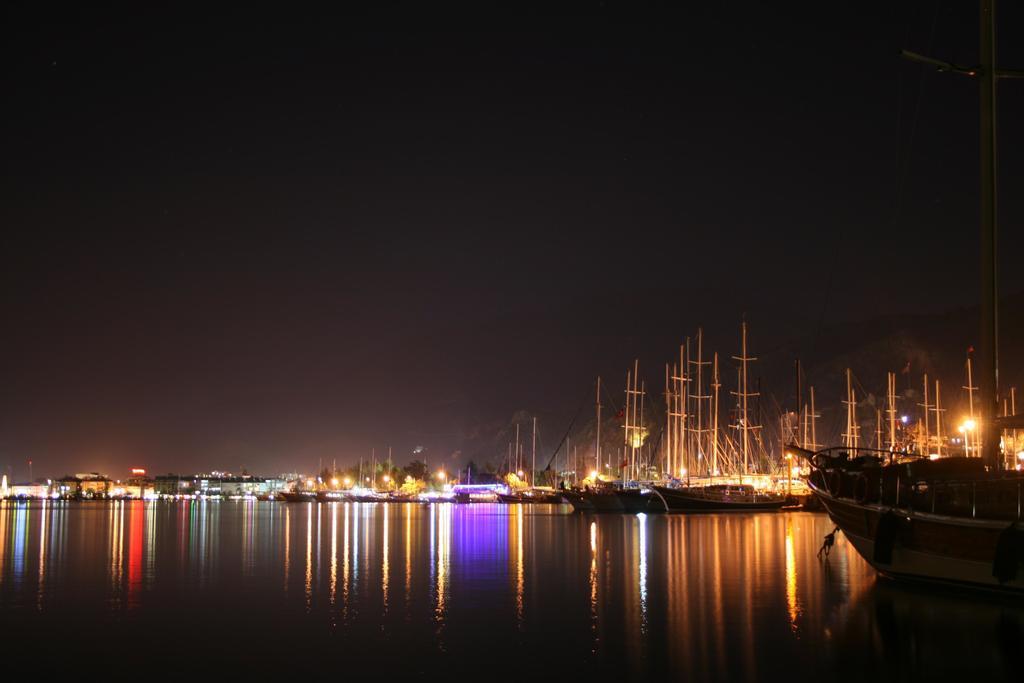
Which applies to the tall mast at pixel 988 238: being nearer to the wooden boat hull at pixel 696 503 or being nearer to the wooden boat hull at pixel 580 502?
the wooden boat hull at pixel 696 503

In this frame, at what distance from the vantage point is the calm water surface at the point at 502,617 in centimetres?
1719

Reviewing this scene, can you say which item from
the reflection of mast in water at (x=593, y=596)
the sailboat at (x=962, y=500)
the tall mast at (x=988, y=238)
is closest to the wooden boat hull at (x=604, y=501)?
the reflection of mast in water at (x=593, y=596)

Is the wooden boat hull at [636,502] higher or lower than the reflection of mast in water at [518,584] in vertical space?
lower

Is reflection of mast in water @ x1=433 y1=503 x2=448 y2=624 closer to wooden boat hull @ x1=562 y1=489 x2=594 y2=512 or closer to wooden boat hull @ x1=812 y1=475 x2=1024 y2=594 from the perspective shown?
wooden boat hull @ x1=812 y1=475 x2=1024 y2=594

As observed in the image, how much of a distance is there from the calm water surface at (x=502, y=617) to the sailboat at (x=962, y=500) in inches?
36.6

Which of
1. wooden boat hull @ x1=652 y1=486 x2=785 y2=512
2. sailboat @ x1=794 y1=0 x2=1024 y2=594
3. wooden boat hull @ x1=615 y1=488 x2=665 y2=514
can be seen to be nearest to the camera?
sailboat @ x1=794 y1=0 x2=1024 y2=594

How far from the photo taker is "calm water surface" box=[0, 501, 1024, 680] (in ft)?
56.4

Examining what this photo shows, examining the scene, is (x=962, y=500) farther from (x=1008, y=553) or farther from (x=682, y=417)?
(x=682, y=417)

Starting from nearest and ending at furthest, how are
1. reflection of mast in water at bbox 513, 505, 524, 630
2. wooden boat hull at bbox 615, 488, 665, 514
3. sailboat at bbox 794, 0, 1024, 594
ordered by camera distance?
reflection of mast in water at bbox 513, 505, 524, 630 < sailboat at bbox 794, 0, 1024, 594 < wooden boat hull at bbox 615, 488, 665, 514

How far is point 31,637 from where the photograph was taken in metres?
20.2

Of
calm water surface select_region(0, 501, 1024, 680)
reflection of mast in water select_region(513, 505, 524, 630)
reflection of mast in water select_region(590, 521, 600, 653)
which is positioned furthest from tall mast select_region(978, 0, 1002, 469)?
reflection of mast in water select_region(513, 505, 524, 630)

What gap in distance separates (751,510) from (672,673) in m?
82.7

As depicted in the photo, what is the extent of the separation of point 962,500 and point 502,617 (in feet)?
39.8

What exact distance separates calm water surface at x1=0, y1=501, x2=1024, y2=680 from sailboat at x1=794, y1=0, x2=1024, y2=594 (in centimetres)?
93
